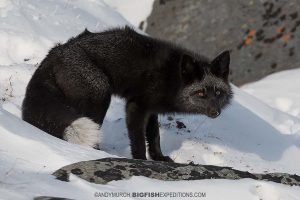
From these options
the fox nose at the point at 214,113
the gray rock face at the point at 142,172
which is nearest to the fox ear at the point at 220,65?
the fox nose at the point at 214,113

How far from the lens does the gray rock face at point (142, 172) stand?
5637 mm

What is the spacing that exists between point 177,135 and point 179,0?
41.6ft

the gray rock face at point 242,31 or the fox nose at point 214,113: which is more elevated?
the gray rock face at point 242,31

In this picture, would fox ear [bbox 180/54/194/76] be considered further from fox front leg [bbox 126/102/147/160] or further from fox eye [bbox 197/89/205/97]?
fox front leg [bbox 126/102/147/160]

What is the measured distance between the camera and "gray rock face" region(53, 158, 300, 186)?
5.64 metres

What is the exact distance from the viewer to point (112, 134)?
966cm

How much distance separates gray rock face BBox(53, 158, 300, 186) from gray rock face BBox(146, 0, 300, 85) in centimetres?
1317

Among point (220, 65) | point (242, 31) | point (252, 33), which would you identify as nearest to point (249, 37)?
point (252, 33)

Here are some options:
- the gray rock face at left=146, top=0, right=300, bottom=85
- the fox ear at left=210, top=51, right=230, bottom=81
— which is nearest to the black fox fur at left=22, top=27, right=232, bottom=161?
the fox ear at left=210, top=51, right=230, bottom=81

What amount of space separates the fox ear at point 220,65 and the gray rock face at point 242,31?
1052 cm

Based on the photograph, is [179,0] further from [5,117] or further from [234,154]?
[5,117]

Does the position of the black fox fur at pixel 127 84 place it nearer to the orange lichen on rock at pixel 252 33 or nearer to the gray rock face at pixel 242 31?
the gray rock face at pixel 242 31

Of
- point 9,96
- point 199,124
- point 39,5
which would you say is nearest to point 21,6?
point 39,5

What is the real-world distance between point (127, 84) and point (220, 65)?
1504 millimetres
